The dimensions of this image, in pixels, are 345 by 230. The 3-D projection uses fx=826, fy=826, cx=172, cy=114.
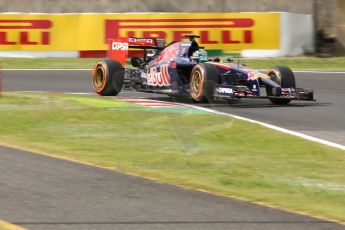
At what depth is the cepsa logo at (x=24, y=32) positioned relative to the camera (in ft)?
86.1

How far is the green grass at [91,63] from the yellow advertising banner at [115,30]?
18.3 inches

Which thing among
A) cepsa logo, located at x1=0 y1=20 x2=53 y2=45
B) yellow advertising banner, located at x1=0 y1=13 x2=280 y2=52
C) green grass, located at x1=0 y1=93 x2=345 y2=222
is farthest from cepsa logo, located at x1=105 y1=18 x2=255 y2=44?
green grass, located at x1=0 y1=93 x2=345 y2=222

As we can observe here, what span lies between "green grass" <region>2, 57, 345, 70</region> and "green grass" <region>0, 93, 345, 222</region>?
10269mm

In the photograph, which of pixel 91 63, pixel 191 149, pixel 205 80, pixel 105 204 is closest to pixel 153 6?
pixel 91 63

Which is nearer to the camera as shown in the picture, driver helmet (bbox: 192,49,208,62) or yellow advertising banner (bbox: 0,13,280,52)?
driver helmet (bbox: 192,49,208,62)

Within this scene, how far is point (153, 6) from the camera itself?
91.4ft

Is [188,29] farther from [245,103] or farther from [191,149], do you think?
[191,149]

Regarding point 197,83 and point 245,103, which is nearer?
point 197,83

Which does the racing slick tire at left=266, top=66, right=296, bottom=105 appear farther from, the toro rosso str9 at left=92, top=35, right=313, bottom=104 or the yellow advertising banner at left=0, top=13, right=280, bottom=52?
the yellow advertising banner at left=0, top=13, right=280, bottom=52

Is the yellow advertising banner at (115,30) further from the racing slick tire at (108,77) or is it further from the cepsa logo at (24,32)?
the racing slick tire at (108,77)

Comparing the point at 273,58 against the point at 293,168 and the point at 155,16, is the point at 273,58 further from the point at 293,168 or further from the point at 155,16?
the point at 293,168

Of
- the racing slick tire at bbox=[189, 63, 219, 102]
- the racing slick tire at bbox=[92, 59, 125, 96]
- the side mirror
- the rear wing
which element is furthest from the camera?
the side mirror

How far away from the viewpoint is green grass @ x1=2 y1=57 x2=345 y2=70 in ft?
82.6

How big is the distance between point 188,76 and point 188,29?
10.2 metres
